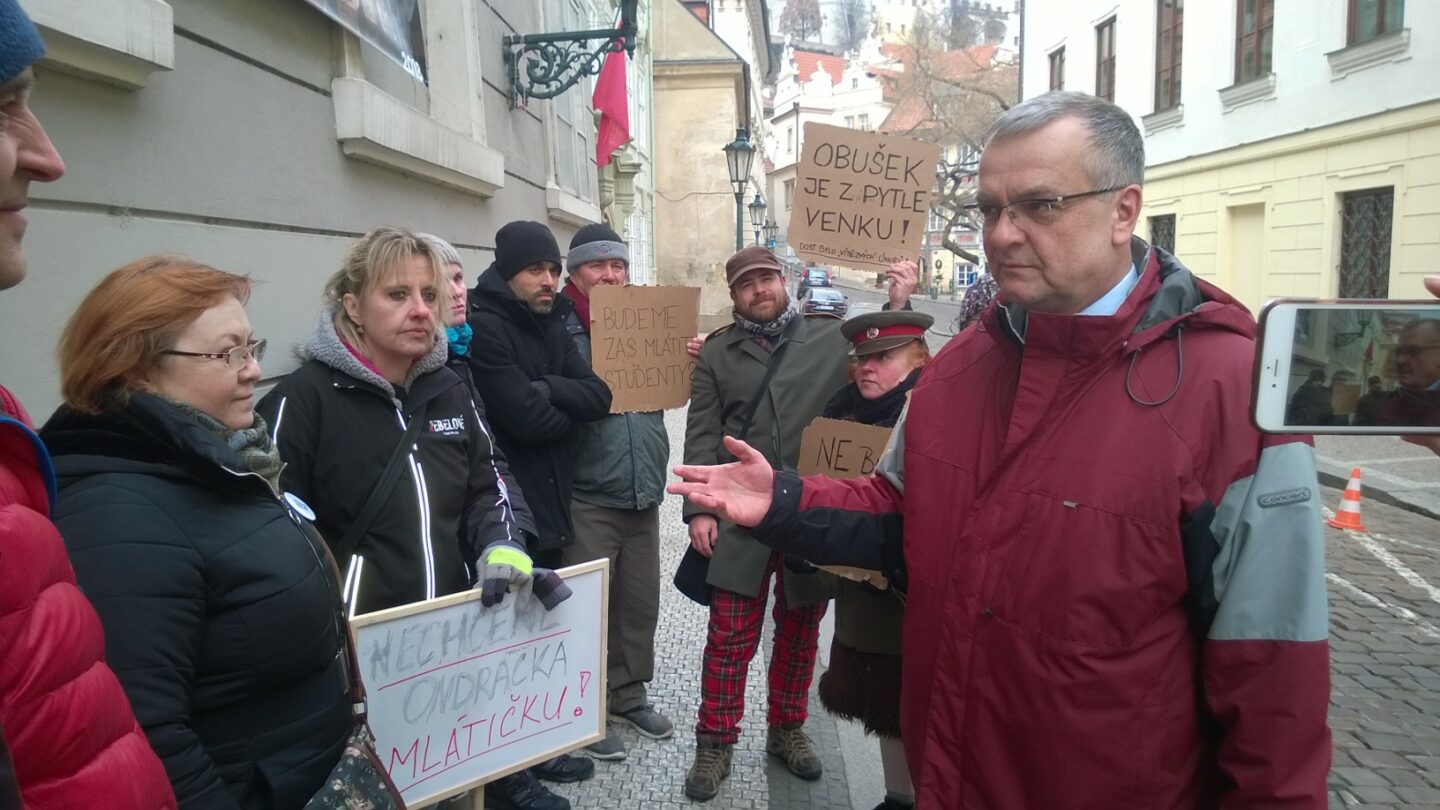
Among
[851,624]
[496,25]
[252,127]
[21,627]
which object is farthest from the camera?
[496,25]

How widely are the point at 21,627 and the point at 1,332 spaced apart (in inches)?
55.8

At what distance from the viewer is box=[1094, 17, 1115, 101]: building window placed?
19766mm

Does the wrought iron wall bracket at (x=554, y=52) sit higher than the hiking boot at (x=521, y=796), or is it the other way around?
the wrought iron wall bracket at (x=554, y=52)

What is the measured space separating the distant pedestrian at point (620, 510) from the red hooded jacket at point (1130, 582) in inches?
78.5

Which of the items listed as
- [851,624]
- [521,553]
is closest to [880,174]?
[851,624]

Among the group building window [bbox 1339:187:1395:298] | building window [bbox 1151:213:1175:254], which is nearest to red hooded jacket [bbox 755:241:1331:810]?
building window [bbox 1339:187:1395:298]

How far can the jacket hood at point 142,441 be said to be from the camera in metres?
1.51

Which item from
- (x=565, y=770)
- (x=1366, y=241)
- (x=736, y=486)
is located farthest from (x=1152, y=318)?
(x=1366, y=241)

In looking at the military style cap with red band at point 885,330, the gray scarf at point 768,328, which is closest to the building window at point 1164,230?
the gray scarf at point 768,328

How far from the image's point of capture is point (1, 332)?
6.77 feet

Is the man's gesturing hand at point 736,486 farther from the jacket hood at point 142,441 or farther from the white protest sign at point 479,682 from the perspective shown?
the jacket hood at point 142,441

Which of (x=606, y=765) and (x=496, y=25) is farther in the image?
(x=496, y=25)

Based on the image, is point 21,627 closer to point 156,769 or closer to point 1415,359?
point 156,769

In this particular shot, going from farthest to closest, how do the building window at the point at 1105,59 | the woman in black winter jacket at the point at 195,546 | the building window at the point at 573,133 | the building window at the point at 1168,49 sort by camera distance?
the building window at the point at 1105,59 < the building window at the point at 1168,49 < the building window at the point at 573,133 < the woman in black winter jacket at the point at 195,546
